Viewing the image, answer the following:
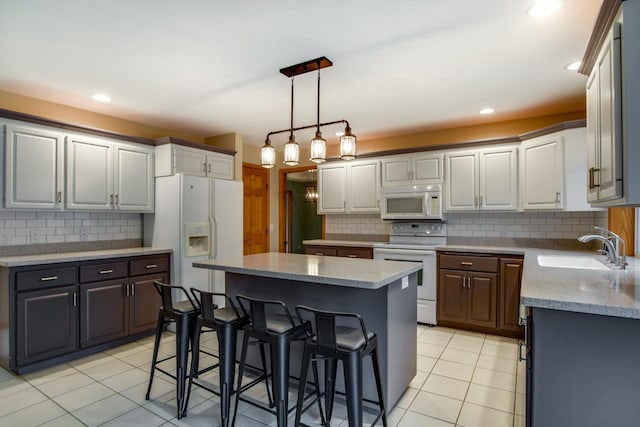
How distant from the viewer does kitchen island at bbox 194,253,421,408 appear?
2115 mm

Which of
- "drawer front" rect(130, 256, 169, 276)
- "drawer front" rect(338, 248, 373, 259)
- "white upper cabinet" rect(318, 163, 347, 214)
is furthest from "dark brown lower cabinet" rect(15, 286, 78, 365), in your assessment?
"white upper cabinet" rect(318, 163, 347, 214)

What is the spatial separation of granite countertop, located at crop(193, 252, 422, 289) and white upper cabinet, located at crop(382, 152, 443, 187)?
2.12 m

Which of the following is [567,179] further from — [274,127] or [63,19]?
[63,19]

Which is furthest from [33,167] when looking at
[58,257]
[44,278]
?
[44,278]

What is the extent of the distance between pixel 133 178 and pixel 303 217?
13.2 feet

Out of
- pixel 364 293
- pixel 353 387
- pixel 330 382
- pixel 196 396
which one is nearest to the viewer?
pixel 353 387

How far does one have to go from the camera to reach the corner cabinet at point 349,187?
4723mm

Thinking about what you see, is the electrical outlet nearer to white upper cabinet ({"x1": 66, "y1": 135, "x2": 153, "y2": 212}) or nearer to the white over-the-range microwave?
white upper cabinet ({"x1": 66, "y1": 135, "x2": 153, "y2": 212})

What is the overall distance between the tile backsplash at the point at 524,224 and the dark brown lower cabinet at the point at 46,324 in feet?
12.3

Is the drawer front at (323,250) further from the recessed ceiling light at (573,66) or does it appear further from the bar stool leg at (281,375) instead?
the recessed ceiling light at (573,66)

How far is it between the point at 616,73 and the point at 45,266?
3.95 m

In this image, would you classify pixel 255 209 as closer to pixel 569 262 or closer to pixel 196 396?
pixel 196 396

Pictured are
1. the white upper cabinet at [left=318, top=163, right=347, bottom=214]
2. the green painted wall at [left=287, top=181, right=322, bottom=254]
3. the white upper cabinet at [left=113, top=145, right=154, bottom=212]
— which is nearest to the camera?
the white upper cabinet at [left=113, top=145, right=154, bottom=212]

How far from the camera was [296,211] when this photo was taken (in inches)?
284
